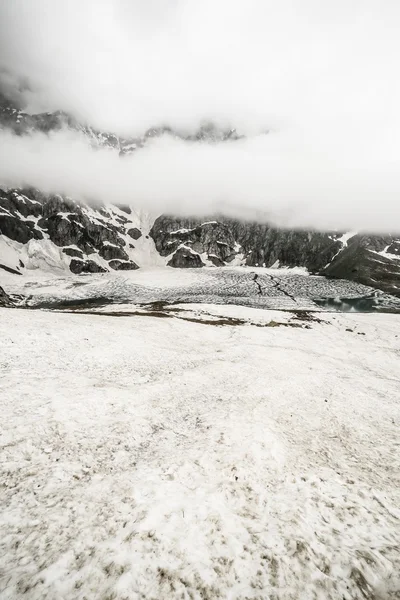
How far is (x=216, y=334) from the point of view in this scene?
37.5 m

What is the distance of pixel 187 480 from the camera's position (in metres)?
9.53

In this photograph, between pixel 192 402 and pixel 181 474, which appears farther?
pixel 192 402

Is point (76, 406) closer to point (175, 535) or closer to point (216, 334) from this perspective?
point (175, 535)

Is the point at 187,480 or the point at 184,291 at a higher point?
the point at 187,480

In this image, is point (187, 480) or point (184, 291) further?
point (184, 291)

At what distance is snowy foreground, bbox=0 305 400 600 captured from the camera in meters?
5.98

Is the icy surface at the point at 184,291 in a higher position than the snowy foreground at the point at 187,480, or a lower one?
lower

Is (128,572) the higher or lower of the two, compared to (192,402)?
higher

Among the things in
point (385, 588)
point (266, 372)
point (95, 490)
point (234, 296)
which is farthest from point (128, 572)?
point (234, 296)

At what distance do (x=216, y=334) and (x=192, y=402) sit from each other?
21.3 m

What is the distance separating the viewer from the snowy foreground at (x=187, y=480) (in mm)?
5977

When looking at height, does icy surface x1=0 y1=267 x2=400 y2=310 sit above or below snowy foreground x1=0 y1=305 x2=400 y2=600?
below

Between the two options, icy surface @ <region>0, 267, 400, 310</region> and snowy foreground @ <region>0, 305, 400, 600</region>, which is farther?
icy surface @ <region>0, 267, 400, 310</region>

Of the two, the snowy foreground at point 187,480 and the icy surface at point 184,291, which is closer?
the snowy foreground at point 187,480
